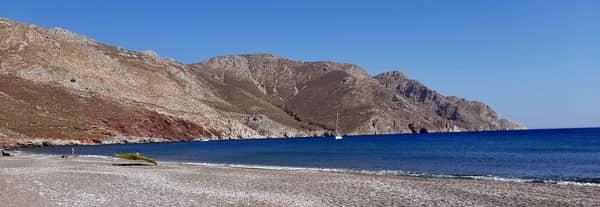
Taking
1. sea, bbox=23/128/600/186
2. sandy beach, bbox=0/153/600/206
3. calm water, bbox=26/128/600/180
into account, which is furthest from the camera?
calm water, bbox=26/128/600/180

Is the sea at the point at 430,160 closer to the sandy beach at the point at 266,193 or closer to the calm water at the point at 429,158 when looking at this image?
the calm water at the point at 429,158

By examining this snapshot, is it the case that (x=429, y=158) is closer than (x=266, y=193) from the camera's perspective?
No

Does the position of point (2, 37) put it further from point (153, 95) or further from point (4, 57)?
point (153, 95)

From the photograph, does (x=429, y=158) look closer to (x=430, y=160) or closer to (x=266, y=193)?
(x=430, y=160)

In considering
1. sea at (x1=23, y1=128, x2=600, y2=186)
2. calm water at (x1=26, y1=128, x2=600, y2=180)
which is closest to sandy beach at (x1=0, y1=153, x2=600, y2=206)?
sea at (x1=23, y1=128, x2=600, y2=186)

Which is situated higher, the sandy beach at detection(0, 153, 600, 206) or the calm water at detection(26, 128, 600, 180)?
the calm water at detection(26, 128, 600, 180)

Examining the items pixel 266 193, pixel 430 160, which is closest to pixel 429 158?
pixel 430 160

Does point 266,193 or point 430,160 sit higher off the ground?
point 430,160

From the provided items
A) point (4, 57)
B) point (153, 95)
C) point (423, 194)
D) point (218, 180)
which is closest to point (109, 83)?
point (153, 95)

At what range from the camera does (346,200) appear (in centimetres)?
2156

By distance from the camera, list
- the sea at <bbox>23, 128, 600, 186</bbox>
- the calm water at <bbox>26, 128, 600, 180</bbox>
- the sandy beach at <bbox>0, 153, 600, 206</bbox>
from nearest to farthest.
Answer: the sandy beach at <bbox>0, 153, 600, 206</bbox> → the sea at <bbox>23, 128, 600, 186</bbox> → the calm water at <bbox>26, 128, 600, 180</bbox>

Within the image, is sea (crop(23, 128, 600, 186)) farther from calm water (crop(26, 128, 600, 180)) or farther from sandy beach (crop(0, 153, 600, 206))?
sandy beach (crop(0, 153, 600, 206))

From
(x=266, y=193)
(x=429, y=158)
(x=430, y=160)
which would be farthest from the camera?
(x=429, y=158)

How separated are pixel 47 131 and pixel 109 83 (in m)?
47.2
